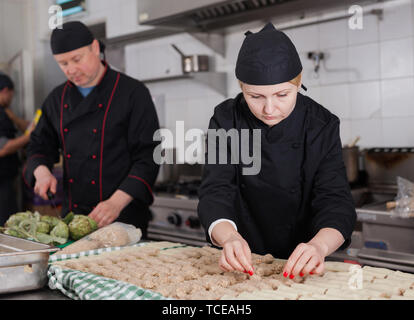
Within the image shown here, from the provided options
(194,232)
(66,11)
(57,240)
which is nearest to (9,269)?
(57,240)

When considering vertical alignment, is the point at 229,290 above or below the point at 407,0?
below

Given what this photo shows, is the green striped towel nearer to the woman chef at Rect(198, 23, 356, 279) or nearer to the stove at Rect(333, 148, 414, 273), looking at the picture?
the woman chef at Rect(198, 23, 356, 279)

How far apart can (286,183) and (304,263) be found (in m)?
0.47

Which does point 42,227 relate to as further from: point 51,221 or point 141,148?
point 141,148

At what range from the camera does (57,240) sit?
185 centimetres

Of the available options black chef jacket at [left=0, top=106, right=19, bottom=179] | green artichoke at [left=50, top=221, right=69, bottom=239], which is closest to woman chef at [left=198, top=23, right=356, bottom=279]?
green artichoke at [left=50, top=221, right=69, bottom=239]

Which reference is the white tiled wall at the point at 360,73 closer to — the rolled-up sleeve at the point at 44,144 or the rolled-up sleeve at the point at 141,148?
the rolled-up sleeve at the point at 141,148

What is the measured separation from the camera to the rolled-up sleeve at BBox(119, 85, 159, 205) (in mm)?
2295

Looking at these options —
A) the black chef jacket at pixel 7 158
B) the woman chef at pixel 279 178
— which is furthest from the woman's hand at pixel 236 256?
the black chef jacket at pixel 7 158

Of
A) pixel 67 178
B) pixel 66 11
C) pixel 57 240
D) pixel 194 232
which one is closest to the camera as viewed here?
pixel 57 240

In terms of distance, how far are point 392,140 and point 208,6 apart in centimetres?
132

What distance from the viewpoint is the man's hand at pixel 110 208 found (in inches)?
83.3

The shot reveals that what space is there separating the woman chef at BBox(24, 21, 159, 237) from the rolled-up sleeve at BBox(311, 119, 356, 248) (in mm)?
966

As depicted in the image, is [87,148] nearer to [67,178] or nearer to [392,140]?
[67,178]
